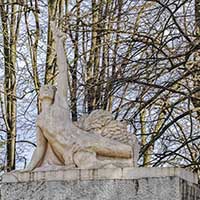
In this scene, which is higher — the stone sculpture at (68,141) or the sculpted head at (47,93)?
the sculpted head at (47,93)

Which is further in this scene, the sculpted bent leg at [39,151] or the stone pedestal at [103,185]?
the sculpted bent leg at [39,151]

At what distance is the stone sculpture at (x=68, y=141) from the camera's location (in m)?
5.81

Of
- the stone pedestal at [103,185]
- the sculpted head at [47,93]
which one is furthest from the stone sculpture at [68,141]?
the stone pedestal at [103,185]

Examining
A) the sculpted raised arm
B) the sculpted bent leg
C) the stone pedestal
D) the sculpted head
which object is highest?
the sculpted raised arm

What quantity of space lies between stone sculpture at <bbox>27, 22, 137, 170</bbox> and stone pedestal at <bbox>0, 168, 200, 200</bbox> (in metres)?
0.11

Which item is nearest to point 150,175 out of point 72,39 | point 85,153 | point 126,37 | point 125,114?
point 85,153

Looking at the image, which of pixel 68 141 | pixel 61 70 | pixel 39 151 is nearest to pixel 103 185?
pixel 68 141

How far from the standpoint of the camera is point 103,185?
5.66 m

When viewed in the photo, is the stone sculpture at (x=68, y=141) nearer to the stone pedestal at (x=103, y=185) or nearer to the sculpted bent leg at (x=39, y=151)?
the sculpted bent leg at (x=39, y=151)

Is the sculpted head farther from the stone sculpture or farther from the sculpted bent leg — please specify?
the sculpted bent leg

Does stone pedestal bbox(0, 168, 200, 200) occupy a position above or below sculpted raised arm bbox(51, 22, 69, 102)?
below

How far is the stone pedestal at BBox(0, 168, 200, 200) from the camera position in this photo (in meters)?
5.50

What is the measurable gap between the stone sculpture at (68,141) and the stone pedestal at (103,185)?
0.35ft

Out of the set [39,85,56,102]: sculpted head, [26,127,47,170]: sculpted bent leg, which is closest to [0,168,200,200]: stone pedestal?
[26,127,47,170]: sculpted bent leg
